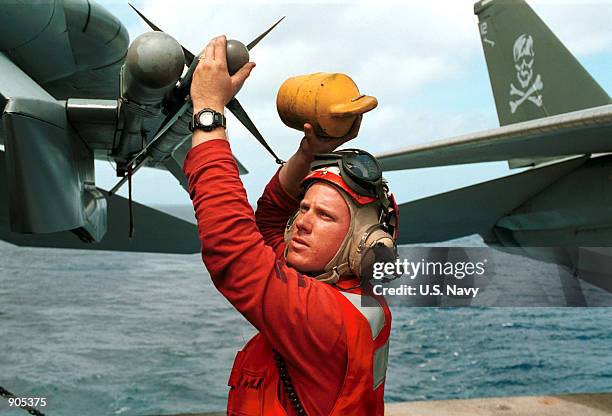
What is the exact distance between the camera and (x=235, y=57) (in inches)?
65.9

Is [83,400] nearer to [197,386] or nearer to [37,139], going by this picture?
[197,386]

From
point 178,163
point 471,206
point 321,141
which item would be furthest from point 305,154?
point 471,206

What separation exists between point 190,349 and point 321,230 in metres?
24.6

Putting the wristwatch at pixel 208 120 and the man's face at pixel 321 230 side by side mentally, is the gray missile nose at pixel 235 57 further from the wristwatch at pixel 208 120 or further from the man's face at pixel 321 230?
the man's face at pixel 321 230

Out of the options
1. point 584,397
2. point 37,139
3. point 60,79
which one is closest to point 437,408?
point 584,397

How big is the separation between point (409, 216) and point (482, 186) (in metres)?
1.16

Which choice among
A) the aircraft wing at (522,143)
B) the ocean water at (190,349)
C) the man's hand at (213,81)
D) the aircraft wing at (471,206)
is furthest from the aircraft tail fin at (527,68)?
the ocean water at (190,349)

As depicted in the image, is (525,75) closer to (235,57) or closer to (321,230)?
(235,57)

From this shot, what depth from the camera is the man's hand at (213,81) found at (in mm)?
1455

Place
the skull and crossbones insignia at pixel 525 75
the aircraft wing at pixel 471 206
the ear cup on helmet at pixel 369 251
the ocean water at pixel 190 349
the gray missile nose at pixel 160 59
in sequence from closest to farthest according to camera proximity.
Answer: the ear cup on helmet at pixel 369 251 < the gray missile nose at pixel 160 59 < the aircraft wing at pixel 471 206 < the skull and crossbones insignia at pixel 525 75 < the ocean water at pixel 190 349

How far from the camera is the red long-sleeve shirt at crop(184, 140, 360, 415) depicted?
4.51ft

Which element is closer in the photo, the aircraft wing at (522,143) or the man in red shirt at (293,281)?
the man in red shirt at (293,281)

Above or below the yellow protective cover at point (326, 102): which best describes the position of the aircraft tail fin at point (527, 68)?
above

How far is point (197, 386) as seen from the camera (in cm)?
1761
